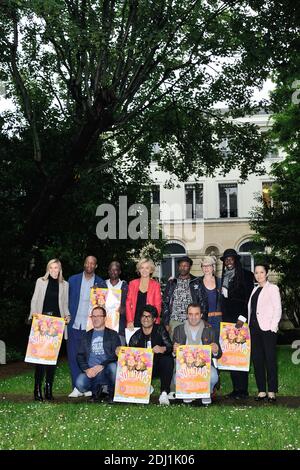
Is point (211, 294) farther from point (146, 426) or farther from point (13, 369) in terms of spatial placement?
point (13, 369)

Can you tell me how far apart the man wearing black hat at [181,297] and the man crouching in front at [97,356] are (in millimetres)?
966

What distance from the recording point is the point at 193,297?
384 inches

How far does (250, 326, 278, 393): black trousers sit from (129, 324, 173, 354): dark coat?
1331mm

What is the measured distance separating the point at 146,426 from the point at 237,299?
126 inches

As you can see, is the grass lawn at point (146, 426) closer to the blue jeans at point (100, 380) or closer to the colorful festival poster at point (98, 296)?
the blue jeans at point (100, 380)

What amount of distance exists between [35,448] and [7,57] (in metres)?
15.4

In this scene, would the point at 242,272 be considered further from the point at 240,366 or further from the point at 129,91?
the point at 129,91

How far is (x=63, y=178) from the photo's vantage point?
1811 centimetres

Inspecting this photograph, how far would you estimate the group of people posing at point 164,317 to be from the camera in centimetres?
920

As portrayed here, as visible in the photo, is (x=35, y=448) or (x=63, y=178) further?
(x=63, y=178)

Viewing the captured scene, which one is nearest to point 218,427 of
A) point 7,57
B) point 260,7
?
point 260,7
